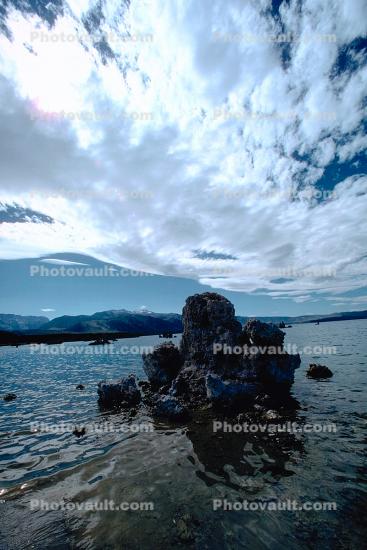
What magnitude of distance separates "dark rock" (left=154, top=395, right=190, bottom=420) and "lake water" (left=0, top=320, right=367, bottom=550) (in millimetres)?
764

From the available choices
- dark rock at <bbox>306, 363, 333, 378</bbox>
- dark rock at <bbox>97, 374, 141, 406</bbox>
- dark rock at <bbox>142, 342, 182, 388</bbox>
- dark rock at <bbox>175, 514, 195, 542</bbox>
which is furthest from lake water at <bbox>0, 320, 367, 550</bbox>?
dark rock at <bbox>306, 363, 333, 378</bbox>

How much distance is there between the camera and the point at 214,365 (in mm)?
25844

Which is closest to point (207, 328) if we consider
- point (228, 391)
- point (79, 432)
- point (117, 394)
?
point (228, 391)

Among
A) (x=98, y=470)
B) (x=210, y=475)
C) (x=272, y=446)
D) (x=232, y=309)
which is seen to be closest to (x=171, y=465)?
(x=210, y=475)

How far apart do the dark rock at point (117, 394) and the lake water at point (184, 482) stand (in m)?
4.04

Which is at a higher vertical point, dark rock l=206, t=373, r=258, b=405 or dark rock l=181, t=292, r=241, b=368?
dark rock l=181, t=292, r=241, b=368

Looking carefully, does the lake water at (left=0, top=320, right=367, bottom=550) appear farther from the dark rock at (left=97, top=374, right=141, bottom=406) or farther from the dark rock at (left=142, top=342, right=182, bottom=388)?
the dark rock at (left=142, top=342, right=182, bottom=388)

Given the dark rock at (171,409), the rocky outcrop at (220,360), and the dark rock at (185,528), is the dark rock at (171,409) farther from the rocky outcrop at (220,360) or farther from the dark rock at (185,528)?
the dark rock at (185,528)

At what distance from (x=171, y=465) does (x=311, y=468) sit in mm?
6445

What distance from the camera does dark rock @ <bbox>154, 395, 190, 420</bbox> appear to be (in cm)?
1950

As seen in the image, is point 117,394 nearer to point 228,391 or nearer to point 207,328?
point 228,391

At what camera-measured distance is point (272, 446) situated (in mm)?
14242

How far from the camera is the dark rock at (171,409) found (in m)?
19.5

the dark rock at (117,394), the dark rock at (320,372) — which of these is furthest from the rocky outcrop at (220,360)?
the dark rock at (320,372)
